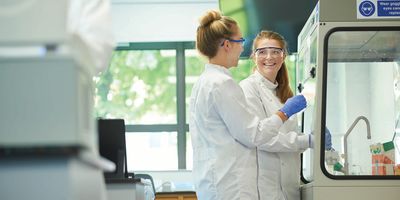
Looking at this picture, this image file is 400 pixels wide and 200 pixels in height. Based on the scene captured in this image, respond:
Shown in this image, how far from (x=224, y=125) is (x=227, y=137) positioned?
0.20ft

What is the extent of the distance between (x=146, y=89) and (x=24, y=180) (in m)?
6.12

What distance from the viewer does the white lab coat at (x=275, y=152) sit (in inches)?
118

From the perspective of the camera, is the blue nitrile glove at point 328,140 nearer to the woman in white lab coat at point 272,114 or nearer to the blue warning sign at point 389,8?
the woman in white lab coat at point 272,114

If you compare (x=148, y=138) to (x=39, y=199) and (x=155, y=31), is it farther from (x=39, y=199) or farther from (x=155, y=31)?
(x=39, y=199)

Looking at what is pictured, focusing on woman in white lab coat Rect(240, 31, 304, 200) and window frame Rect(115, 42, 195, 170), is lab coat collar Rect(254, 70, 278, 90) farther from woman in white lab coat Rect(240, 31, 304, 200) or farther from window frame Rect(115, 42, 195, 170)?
window frame Rect(115, 42, 195, 170)

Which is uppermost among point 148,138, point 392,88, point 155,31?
point 155,31

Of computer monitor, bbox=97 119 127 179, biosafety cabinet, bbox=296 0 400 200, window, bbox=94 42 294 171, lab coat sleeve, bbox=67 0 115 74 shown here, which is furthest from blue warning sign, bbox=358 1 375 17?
window, bbox=94 42 294 171

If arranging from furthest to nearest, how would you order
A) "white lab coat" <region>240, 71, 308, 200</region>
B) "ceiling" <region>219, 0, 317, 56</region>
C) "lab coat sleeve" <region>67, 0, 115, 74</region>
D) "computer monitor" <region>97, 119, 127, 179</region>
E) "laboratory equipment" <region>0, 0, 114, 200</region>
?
"ceiling" <region>219, 0, 317, 56</region>
"computer monitor" <region>97, 119, 127, 179</region>
"white lab coat" <region>240, 71, 308, 200</region>
"lab coat sleeve" <region>67, 0, 115, 74</region>
"laboratory equipment" <region>0, 0, 114, 200</region>

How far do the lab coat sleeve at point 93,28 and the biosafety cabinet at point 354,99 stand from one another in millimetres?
1601

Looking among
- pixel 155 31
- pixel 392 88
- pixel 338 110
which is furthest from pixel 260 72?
pixel 155 31

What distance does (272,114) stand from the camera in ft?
10.5

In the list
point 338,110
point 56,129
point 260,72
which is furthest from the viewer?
point 260,72

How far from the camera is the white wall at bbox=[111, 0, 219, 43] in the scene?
723 cm

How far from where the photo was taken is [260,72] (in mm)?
3348
